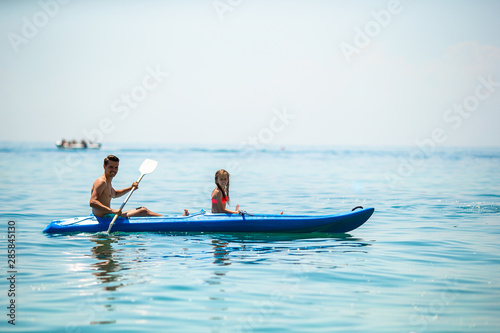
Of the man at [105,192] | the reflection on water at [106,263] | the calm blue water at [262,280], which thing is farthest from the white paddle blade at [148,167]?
the reflection on water at [106,263]

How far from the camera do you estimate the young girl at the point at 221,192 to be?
9164mm

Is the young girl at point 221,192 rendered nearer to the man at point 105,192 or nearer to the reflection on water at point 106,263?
the man at point 105,192

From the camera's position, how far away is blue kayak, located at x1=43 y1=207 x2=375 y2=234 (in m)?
9.29

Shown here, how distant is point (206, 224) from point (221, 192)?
64 centimetres

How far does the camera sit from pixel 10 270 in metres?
6.81

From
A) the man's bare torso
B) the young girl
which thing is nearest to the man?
the man's bare torso

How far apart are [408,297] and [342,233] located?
4199 mm

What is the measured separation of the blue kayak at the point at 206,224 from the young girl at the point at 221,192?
0.58 feet

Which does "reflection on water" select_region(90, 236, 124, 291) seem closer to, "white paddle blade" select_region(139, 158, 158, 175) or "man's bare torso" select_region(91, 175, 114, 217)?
"man's bare torso" select_region(91, 175, 114, 217)

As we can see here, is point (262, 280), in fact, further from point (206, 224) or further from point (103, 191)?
point (103, 191)

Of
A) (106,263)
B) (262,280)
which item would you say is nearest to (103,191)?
(106,263)

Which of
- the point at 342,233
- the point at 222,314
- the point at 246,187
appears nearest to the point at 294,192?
the point at 246,187

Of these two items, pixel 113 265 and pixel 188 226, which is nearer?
pixel 113 265

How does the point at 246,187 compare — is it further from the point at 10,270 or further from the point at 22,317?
the point at 22,317
